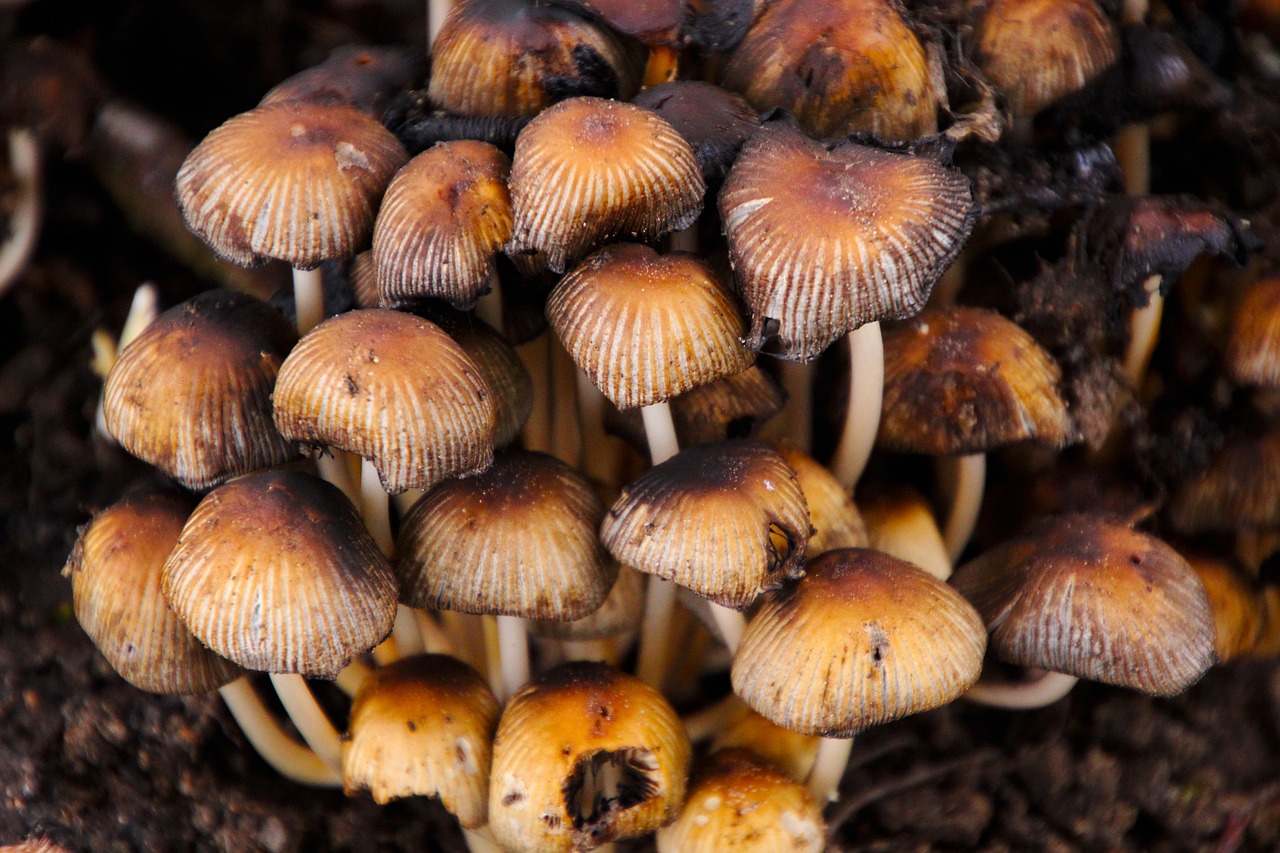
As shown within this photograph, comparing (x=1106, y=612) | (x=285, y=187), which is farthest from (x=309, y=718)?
(x=1106, y=612)

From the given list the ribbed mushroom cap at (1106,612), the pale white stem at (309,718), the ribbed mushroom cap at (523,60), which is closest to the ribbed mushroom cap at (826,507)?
the ribbed mushroom cap at (1106,612)

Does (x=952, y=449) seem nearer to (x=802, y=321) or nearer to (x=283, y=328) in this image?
(x=802, y=321)

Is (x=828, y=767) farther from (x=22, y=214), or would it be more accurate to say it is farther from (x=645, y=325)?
(x=22, y=214)

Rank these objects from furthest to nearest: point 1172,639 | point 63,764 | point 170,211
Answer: point 170,211 → point 63,764 → point 1172,639

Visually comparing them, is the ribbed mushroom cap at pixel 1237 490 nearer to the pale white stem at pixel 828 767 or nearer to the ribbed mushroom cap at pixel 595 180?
the pale white stem at pixel 828 767

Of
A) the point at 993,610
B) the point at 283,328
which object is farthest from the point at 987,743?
the point at 283,328

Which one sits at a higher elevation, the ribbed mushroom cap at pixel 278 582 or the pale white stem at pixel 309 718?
the ribbed mushroom cap at pixel 278 582
